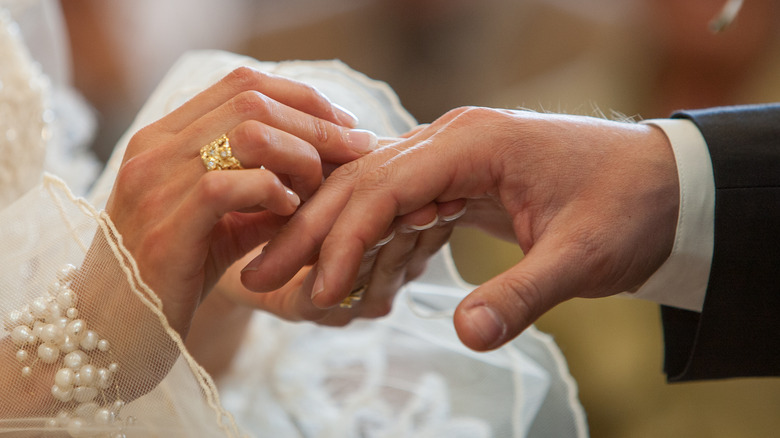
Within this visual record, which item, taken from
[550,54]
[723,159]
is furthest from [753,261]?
[550,54]

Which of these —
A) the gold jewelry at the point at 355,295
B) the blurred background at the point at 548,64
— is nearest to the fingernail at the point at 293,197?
the gold jewelry at the point at 355,295

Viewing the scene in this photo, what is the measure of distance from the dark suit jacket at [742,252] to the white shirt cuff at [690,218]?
0.4 inches

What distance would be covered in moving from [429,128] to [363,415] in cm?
45

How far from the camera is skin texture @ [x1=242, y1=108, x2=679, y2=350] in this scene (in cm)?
69

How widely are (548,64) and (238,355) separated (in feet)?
6.42

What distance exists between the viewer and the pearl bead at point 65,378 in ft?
2.12

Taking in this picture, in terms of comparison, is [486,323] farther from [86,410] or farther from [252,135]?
[86,410]

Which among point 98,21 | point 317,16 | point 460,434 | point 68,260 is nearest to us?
point 68,260

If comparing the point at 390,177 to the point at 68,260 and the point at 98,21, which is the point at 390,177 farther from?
the point at 98,21

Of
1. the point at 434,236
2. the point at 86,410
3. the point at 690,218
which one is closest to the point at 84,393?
the point at 86,410

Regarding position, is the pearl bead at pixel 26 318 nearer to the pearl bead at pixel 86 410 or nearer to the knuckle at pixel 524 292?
the pearl bead at pixel 86 410

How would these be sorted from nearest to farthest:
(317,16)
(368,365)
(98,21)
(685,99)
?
1. (368,365)
2. (685,99)
3. (98,21)
4. (317,16)

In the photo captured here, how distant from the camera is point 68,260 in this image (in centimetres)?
72

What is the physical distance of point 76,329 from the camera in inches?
25.9
